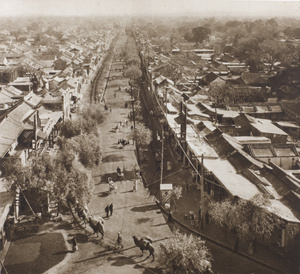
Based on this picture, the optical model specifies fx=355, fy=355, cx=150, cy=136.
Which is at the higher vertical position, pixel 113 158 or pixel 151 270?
pixel 113 158

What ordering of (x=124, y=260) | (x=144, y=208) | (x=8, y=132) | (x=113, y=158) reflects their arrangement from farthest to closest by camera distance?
(x=113, y=158) < (x=8, y=132) < (x=144, y=208) < (x=124, y=260)

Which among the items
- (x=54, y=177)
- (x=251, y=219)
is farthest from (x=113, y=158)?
(x=251, y=219)

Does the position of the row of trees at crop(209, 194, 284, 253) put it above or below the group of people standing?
above

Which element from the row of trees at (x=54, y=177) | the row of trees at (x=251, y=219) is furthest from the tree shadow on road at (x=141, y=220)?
the row of trees at (x=251, y=219)

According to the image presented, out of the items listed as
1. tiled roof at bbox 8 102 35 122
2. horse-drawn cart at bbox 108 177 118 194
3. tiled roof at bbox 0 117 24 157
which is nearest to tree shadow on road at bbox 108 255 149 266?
horse-drawn cart at bbox 108 177 118 194

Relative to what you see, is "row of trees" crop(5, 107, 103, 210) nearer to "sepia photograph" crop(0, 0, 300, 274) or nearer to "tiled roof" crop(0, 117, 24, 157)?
"sepia photograph" crop(0, 0, 300, 274)

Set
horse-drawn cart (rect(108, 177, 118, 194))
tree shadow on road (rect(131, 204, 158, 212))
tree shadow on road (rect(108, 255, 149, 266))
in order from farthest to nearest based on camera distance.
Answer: horse-drawn cart (rect(108, 177, 118, 194)) < tree shadow on road (rect(131, 204, 158, 212)) < tree shadow on road (rect(108, 255, 149, 266))

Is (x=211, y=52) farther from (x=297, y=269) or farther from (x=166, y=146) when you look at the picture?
(x=297, y=269)

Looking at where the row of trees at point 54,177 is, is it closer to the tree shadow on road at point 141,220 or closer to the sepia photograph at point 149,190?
the sepia photograph at point 149,190

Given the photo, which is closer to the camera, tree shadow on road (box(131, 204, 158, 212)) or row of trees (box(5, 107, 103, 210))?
row of trees (box(5, 107, 103, 210))

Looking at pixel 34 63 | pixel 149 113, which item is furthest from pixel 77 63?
pixel 149 113

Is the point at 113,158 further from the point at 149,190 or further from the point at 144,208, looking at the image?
the point at 144,208
